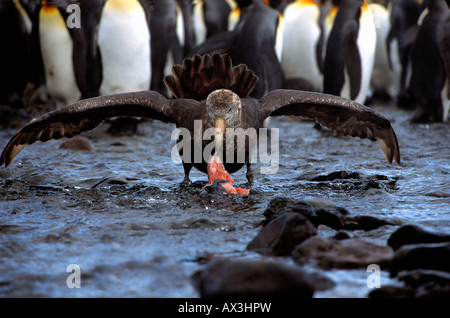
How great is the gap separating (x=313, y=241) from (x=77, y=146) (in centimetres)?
486

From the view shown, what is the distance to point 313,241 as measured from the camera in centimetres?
347

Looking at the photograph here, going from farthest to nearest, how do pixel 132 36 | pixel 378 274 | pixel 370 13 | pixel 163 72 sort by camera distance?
pixel 163 72, pixel 370 13, pixel 132 36, pixel 378 274

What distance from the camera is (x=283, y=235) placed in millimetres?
3609

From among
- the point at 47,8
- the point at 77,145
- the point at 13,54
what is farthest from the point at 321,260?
the point at 47,8

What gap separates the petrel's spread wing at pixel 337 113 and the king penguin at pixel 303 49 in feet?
20.5

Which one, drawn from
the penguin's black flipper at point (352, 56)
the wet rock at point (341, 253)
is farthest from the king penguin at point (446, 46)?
the wet rock at point (341, 253)

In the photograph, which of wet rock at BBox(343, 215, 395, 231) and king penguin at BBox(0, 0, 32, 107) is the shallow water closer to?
wet rock at BBox(343, 215, 395, 231)

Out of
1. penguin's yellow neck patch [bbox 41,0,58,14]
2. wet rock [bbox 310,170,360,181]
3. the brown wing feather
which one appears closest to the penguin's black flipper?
wet rock [bbox 310,170,360,181]

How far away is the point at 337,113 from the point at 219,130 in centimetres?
162

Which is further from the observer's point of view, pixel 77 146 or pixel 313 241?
pixel 77 146

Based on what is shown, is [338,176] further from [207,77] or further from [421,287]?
[421,287]

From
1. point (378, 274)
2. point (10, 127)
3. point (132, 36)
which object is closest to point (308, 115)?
point (378, 274)

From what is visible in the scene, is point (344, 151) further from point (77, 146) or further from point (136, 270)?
point (136, 270)

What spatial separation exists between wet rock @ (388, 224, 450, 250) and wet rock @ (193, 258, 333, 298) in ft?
2.36
